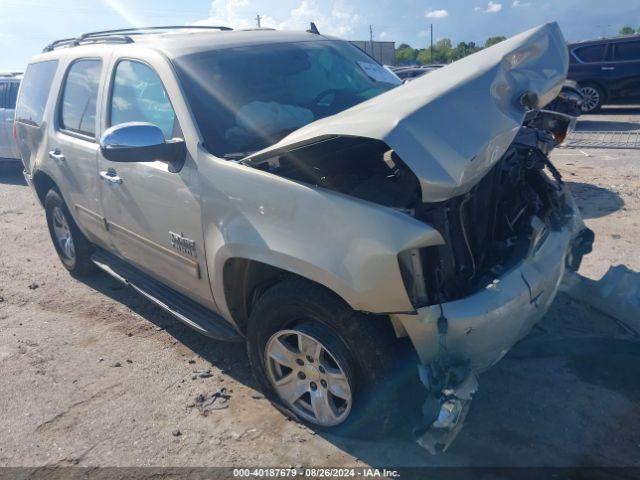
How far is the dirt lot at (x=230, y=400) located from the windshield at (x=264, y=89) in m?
1.50

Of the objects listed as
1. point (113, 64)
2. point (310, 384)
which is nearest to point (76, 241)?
point (113, 64)

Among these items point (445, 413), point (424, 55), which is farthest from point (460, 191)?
point (424, 55)

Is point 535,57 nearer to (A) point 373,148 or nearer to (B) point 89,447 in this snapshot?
(A) point 373,148

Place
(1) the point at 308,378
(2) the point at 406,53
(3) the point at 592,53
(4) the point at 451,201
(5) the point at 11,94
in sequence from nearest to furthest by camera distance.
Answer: (4) the point at 451,201 → (1) the point at 308,378 → (5) the point at 11,94 → (3) the point at 592,53 → (2) the point at 406,53

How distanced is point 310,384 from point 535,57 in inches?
82.6

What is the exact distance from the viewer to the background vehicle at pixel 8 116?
10484 millimetres

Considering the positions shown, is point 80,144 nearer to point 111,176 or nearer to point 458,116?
point 111,176

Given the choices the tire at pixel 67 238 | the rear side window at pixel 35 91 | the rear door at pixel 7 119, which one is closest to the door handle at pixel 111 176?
the tire at pixel 67 238

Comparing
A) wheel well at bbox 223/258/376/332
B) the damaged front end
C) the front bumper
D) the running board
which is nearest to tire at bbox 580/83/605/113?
the damaged front end

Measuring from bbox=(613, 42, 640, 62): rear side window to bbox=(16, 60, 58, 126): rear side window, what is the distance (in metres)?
12.5

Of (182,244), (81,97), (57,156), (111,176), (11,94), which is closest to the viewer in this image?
(182,244)

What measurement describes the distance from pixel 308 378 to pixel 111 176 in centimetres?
195

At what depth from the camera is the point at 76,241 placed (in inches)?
200

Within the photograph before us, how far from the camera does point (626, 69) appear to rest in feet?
42.4
